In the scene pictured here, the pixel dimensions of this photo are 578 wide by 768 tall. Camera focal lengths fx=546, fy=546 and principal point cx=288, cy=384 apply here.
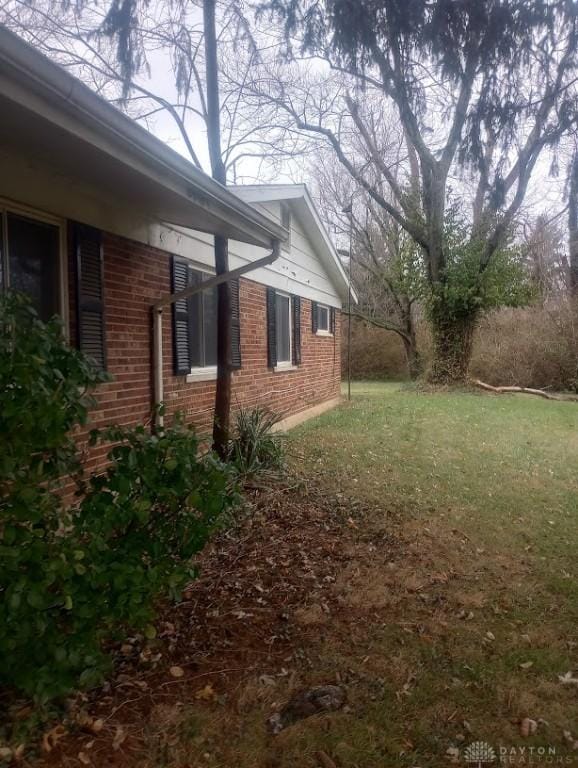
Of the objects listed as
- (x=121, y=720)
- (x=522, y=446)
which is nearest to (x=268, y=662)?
(x=121, y=720)

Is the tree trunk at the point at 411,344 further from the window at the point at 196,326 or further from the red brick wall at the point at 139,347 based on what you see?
the window at the point at 196,326

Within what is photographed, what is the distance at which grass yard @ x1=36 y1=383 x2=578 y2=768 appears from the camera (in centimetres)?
226

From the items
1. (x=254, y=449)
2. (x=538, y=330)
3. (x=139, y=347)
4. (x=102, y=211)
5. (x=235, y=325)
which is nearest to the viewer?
(x=102, y=211)

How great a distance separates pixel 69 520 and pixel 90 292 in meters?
2.77

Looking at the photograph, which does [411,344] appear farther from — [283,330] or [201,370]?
[201,370]

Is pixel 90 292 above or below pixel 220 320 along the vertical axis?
above

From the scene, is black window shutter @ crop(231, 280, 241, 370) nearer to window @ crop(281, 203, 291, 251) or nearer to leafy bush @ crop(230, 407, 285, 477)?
leafy bush @ crop(230, 407, 285, 477)

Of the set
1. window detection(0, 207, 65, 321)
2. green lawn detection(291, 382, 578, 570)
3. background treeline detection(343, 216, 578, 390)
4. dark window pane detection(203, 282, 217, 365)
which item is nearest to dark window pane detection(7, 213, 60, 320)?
window detection(0, 207, 65, 321)

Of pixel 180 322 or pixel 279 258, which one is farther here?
pixel 279 258

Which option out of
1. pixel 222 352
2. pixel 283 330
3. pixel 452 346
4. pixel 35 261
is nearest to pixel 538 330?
pixel 452 346

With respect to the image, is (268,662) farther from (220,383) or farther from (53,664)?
(220,383)

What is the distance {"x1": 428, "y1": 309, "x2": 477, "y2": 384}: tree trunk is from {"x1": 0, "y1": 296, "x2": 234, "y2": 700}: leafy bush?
49.1 ft

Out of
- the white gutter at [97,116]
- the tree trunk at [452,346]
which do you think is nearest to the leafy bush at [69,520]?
the white gutter at [97,116]

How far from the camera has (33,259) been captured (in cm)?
403
